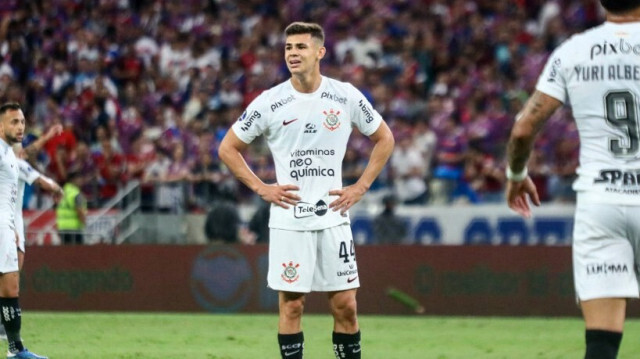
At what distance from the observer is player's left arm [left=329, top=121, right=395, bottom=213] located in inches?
326

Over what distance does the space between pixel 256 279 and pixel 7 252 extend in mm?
7027

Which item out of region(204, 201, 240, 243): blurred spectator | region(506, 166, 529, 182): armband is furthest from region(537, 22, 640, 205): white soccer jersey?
region(204, 201, 240, 243): blurred spectator

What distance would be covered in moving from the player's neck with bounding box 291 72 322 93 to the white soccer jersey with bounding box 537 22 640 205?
Result: 3.00m

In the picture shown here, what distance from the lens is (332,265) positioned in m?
8.27

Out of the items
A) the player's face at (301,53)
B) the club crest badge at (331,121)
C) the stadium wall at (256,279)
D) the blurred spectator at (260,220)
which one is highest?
the player's face at (301,53)

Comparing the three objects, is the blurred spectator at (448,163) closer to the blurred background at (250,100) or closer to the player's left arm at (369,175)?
the blurred background at (250,100)

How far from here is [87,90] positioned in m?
21.7

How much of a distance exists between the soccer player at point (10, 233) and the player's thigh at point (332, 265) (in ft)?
11.8

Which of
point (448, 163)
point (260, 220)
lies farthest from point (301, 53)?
point (448, 163)

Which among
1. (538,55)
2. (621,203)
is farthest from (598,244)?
(538,55)

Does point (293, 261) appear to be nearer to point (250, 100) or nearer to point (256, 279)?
point (256, 279)

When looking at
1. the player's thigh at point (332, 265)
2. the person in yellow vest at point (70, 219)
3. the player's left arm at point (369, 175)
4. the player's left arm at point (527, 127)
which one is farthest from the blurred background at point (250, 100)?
the player's left arm at point (527, 127)

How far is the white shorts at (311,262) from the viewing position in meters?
8.21

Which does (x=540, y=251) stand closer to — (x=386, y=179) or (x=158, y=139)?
(x=386, y=179)
